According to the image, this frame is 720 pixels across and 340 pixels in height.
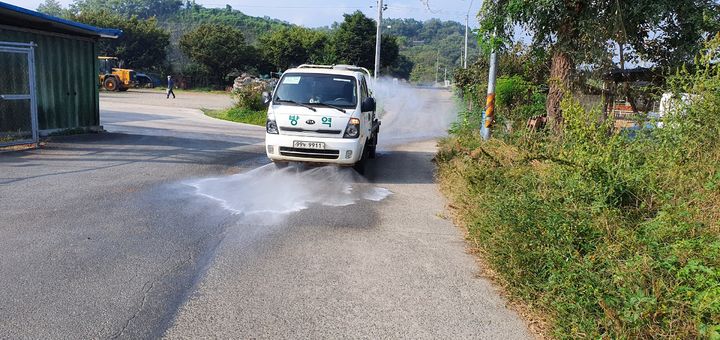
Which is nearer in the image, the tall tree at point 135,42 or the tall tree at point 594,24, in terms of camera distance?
the tall tree at point 594,24

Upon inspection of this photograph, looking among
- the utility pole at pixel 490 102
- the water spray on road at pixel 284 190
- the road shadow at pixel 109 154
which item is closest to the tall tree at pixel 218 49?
the road shadow at pixel 109 154

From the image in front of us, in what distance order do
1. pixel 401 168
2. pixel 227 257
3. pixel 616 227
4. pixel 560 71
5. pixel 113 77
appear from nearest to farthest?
pixel 616 227 → pixel 227 257 → pixel 560 71 → pixel 401 168 → pixel 113 77

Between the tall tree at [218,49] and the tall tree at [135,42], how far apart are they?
331 centimetres

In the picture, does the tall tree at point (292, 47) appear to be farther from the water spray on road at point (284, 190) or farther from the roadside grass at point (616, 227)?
the roadside grass at point (616, 227)

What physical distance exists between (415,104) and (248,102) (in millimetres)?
19443

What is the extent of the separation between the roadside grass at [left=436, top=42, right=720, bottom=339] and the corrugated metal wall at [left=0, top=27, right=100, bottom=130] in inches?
455

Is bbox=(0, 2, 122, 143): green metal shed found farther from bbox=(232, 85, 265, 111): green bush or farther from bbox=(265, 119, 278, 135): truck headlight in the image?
bbox=(232, 85, 265, 111): green bush

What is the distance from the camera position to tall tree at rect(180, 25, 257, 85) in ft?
188

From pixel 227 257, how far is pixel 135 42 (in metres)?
58.9

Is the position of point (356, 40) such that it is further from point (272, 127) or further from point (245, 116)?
point (272, 127)

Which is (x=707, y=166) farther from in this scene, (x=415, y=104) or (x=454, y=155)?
(x=415, y=104)

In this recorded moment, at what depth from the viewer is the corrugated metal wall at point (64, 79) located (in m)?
13.9

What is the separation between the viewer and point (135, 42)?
5881 centimetres

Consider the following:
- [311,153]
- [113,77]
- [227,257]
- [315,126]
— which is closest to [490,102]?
[315,126]
